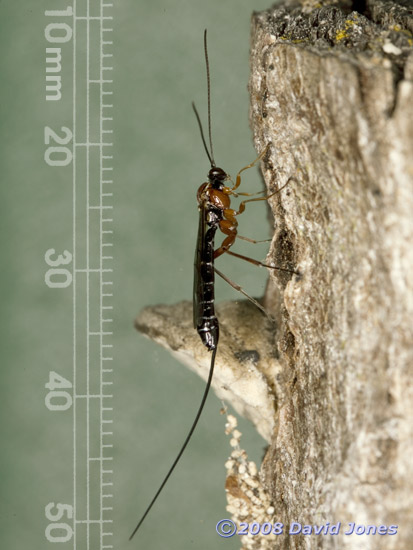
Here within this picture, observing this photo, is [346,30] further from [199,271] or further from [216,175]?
[199,271]

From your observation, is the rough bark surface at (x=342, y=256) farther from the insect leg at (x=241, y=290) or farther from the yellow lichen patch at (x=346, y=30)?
the insect leg at (x=241, y=290)

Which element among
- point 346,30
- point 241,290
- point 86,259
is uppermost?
point 346,30

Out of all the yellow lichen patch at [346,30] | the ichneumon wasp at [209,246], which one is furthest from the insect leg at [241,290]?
the yellow lichen patch at [346,30]

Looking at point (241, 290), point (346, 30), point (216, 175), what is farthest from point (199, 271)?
point (346, 30)

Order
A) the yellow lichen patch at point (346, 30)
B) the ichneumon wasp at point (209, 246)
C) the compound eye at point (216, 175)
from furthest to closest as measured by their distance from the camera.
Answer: the compound eye at point (216, 175), the ichneumon wasp at point (209, 246), the yellow lichen patch at point (346, 30)

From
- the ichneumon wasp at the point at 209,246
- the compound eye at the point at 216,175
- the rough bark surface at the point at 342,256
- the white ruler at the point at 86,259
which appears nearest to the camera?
Result: the rough bark surface at the point at 342,256

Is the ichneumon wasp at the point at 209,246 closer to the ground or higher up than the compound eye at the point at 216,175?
closer to the ground
